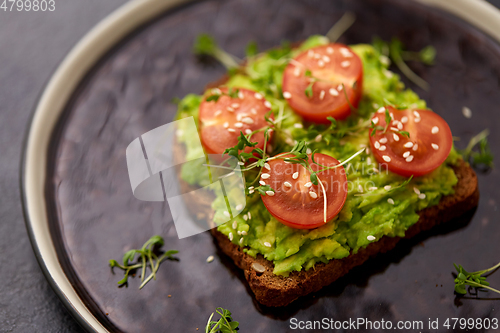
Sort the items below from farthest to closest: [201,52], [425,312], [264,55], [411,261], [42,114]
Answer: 1. [201,52]
2. [264,55]
3. [42,114]
4. [411,261]
5. [425,312]

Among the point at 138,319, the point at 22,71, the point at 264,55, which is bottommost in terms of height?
the point at 138,319

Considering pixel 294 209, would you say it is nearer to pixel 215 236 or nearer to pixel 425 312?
pixel 215 236

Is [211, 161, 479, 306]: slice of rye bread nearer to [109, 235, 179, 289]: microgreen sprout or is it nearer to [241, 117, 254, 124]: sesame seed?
[109, 235, 179, 289]: microgreen sprout

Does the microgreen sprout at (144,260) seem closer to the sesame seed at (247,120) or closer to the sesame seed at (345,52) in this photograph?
the sesame seed at (247,120)

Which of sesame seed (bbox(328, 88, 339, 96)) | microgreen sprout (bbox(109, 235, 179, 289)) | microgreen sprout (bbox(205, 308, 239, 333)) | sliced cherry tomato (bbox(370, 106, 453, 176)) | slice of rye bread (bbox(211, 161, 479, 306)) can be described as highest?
sesame seed (bbox(328, 88, 339, 96))

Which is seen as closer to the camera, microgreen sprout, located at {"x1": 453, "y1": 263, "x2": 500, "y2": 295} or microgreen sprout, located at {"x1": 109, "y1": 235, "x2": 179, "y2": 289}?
microgreen sprout, located at {"x1": 453, "y1": 263, "x2": 500, "y2": 295}

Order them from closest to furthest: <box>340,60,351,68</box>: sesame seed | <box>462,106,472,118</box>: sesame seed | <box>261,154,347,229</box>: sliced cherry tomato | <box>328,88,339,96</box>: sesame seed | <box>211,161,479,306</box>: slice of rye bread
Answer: <box>261,154,347,229</box>: sliced cherry tomato
<box>211,161,479,306</box>: slice of rye bread
<box>328,88,339,96</box>: sesame seed
<box>340,60,351,68</box>: sesame seed
<box>462,106,472,118</box>: sesame seed

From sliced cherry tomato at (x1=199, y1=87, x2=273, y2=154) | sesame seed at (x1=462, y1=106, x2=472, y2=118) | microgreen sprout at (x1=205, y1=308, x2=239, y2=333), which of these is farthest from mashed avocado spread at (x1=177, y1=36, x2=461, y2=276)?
sesame seed at (x1=462, y1=106, x2=472, y2=118)

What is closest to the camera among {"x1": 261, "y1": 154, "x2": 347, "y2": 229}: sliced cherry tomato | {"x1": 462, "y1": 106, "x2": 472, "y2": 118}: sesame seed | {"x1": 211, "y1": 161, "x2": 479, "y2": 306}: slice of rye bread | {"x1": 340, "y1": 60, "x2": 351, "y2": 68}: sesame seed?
{"x1": 261, "y1": 154, "x2": 347, "y2": 229}: sliced cherry tomato

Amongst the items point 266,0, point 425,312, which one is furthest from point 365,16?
point 425,312
